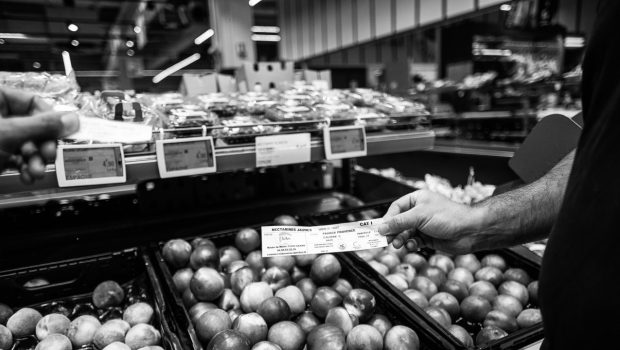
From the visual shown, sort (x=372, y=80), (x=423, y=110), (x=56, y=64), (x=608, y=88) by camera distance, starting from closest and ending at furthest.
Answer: (x=608, y=88), (x=423, y=110), (x=372, y=80), (x=56, y=64)

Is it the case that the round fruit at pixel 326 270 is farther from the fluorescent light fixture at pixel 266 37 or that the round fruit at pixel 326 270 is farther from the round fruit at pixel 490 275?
the fluorescent light fixture at pixel 266 37

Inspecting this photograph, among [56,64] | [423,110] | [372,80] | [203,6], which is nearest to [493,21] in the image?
[372,80]

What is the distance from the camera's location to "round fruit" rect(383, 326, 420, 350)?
107 cm

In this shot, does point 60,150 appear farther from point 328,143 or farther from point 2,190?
point 328,143

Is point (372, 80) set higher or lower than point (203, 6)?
lower

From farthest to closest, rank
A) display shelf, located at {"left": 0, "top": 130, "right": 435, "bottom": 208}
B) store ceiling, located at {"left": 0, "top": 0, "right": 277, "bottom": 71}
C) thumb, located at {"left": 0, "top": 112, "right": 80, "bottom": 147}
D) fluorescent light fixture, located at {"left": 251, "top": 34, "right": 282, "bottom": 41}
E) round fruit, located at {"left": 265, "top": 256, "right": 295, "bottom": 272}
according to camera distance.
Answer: fluorescent light fixture, located at {"left": 251, "top": 34, "right": 282, "bottom": 41}
store ceiling, located at {"left": 0, "top": 0, "right": 277, "bottom": 71}
round fruit, located at {"left": 265, "top": 256, "right": 295, "bottom": 272}
display shelf, located at {"left": 0, "top": 130, "right": 435, "bottom": 208}
thumb, located at {"left": 0, "top": 112, "right": 80, "bottom": 147}

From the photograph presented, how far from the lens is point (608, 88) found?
62 cm

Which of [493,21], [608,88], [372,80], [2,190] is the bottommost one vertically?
[2,190]

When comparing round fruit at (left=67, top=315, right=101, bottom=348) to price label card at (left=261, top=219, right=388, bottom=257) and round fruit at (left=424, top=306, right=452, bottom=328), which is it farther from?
round fruit at (left=424, top=306, right=452, bottom=328)

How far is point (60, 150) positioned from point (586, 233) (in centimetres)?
123

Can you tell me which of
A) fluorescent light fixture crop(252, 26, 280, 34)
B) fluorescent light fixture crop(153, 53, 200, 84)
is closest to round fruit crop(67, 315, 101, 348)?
fluorescent light fixture crop(252, 26, 280, 34)

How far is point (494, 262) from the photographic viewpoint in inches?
63.9

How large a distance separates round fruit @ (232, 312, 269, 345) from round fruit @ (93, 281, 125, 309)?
445 mm

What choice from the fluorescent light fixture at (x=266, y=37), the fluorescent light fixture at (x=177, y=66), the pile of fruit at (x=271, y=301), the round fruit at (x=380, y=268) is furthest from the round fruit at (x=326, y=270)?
the fluorescent light fixture at (x=177, y=66)
